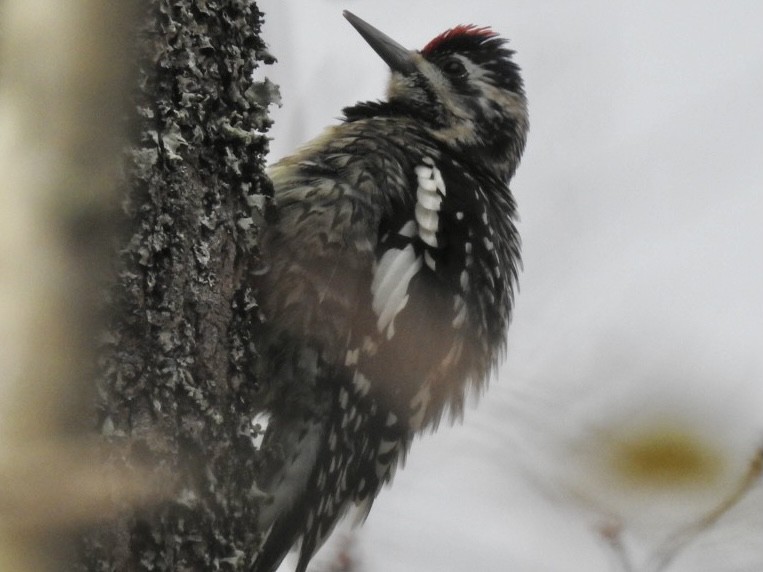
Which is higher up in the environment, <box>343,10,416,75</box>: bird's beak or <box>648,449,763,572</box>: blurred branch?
<box>343,10,416,75</box>: bird's beak

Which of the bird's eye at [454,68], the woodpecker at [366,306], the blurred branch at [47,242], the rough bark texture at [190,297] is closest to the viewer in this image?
the blurred branch at [47,242]

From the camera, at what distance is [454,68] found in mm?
3799

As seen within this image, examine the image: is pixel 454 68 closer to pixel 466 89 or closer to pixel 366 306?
pixel 466 89

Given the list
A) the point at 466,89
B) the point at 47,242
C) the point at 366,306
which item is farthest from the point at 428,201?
the point at 47,242

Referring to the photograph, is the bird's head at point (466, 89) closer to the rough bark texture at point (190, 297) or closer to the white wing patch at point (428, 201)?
the white wing patch at point (428, 201)

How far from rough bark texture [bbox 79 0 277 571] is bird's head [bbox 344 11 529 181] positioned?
5.19 feet

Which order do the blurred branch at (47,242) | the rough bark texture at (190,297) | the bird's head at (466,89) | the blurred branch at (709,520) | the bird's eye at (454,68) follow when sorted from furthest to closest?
the bird's eye at (454,68) → the bird's head at (466,89) → the blurred branch at (709,520) → the rough bark texture at (190,297) → the blurred branch at (47,242)

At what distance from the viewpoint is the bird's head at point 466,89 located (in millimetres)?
3678

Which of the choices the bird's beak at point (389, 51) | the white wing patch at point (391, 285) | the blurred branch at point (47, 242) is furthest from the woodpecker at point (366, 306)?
the blurred branch at point (47, 242)

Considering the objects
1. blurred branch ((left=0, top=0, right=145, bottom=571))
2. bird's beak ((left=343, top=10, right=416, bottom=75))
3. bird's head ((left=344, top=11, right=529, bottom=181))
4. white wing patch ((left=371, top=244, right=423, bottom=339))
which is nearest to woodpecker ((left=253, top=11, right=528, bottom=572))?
white wing patch ((left=371, top=244, right=423, bottom=339))

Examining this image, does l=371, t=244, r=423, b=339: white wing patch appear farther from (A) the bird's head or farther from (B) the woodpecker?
(A) the bird's head

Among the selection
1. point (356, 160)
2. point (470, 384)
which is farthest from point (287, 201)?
point (470, 384)

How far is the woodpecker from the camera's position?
8.62ft

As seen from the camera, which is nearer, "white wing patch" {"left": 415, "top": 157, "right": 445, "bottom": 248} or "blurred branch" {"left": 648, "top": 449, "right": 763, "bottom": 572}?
"blurred branch" {"left": 648, "top": 449, "right": 763, "bottom": 572}
